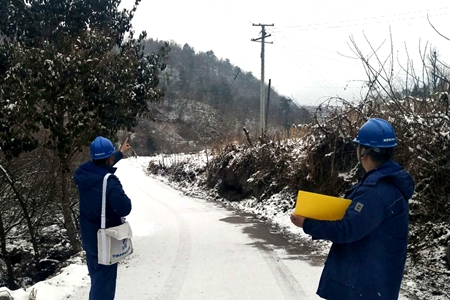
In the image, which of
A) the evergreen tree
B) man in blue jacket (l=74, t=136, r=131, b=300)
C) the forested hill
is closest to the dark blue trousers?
man in blue jacket (l=74, t=136, r=131, b=300)

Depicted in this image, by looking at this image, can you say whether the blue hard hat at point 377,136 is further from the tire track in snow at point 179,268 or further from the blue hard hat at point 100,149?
the tire track in snow at point 179,268

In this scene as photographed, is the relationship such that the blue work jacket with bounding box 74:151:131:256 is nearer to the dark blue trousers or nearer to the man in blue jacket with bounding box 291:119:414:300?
the dark blue trousers

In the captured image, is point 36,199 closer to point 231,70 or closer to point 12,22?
point 12,22

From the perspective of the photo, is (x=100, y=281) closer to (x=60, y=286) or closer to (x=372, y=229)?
(x=60, y=286)

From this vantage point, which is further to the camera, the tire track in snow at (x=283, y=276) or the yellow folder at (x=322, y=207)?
the tire track in snow at (x=283, y=276)

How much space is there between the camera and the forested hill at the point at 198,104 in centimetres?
8344

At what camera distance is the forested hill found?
83.4 m

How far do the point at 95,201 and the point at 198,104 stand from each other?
114770 mm

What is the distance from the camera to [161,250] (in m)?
8.28

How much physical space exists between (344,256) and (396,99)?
218 inches

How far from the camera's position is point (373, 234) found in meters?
2.41

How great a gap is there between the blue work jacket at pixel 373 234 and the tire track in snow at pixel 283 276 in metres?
2.99

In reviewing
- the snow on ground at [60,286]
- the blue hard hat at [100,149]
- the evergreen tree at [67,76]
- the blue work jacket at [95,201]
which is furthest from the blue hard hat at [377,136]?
the evergreen tree at [67,76]

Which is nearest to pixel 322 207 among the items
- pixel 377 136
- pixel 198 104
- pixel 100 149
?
pixel 377 136
